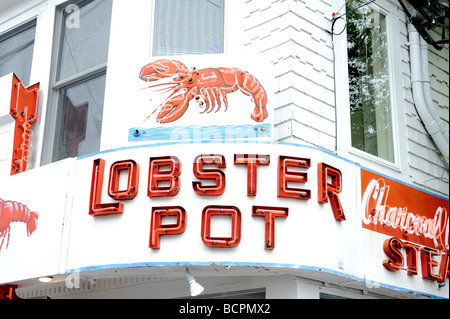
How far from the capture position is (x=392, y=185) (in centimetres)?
932

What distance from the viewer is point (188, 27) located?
9.61m

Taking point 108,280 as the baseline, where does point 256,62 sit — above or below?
above

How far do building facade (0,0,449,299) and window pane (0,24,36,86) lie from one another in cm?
15

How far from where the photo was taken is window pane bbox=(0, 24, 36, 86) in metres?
11.1

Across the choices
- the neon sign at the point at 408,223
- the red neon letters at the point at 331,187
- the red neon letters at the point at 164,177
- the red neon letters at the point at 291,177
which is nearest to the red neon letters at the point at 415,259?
the neon sign at the point at 408,223

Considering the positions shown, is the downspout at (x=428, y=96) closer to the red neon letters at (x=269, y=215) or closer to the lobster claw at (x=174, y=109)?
the red neon letters at (x=269, y=215)

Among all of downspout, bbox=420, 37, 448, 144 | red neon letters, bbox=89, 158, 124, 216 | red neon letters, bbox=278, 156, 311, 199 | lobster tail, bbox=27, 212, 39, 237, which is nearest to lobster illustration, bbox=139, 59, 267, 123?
red neon letters, bbox=278, 156, 311, 199

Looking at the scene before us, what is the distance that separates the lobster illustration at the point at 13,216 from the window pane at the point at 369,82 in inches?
163

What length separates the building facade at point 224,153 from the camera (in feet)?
26.2

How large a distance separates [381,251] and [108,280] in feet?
11.3

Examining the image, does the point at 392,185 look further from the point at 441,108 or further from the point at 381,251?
the point at 441,108

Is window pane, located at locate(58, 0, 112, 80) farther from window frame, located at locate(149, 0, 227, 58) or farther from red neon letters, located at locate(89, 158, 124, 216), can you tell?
red neon letters, located at locate(89, 158, 124, 216)

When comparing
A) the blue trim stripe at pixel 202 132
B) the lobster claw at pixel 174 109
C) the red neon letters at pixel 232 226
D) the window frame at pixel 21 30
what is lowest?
the red neon letters at pixel 232 226

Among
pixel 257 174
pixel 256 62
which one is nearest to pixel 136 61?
pixel 256 62
